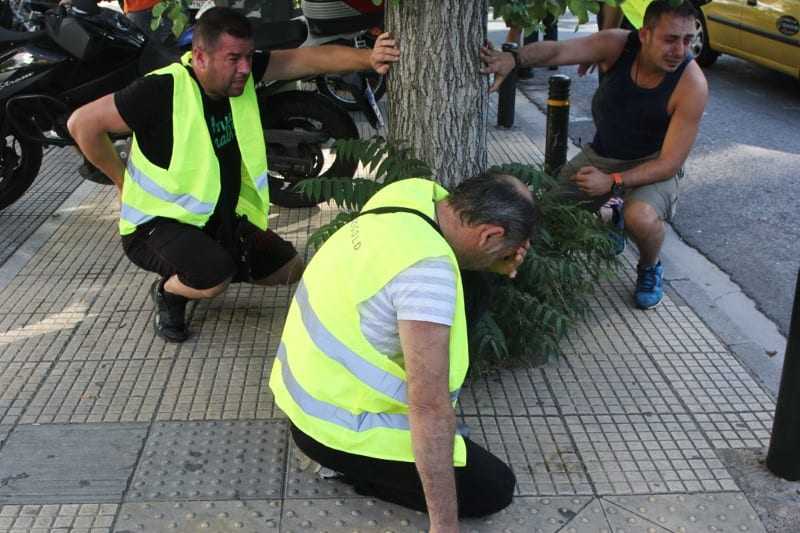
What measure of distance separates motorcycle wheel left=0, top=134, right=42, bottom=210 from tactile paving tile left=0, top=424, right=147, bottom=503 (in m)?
2.71

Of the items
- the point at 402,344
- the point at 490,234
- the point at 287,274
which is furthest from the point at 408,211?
the point at 287,274

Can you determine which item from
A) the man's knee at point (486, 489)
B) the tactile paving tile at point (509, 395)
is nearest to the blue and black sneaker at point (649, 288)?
the tactile paving tile at point (509, 395)

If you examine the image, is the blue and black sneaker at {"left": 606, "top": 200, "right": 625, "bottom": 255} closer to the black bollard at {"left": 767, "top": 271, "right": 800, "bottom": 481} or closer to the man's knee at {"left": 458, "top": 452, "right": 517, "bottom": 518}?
the black bollard at {"left": 767, "top": 271, "right": 800, "bottom": 481}

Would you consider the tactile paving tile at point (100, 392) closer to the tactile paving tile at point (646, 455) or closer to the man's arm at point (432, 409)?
the man's arm at point (432, 409)

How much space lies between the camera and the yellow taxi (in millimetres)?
8414

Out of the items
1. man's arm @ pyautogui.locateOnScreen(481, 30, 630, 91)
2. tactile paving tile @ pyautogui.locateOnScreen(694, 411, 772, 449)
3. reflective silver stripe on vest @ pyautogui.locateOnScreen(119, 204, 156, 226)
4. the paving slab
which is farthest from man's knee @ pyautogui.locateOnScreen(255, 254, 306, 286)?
tactile paving tile @ pyautogui.locateOnScreen(694, 411, 772, 449)

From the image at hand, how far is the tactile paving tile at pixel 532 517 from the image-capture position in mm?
2986

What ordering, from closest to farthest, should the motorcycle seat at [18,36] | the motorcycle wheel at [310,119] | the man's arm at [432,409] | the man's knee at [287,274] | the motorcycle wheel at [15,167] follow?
the man's arm at [432,409] < the man's knee at [287,274] < the motorcycle seat at [18,36] < the motorcycle wheel at [310,119] < the motorcycle wheel at [15,167]

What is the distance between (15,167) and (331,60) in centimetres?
271

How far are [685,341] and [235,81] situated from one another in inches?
89.9

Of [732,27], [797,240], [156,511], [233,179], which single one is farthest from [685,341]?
[732,27]

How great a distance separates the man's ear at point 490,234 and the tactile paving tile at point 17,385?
2055 millimetres

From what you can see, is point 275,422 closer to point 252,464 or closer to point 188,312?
point 252,464

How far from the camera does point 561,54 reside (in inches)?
171
